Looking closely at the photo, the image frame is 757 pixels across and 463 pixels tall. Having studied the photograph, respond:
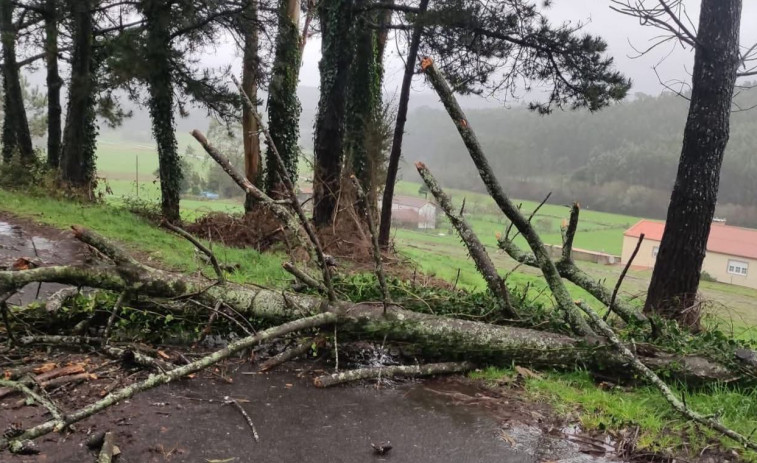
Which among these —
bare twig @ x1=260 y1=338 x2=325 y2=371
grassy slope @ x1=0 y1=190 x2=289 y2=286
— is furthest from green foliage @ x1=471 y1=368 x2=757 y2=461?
grassy slope @ x1=0 y1=190 x2=289 y2=286

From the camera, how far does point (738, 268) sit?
2864 cm

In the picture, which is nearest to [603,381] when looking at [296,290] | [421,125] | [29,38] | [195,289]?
[296,290]

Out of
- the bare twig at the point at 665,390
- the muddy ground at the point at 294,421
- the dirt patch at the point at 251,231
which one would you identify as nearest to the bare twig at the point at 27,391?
the muddy ground at the point at 294,421

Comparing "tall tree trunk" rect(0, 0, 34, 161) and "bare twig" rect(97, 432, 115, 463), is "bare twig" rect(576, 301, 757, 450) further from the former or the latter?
"tall tree trunk" rect(0, 0, 34, 161)

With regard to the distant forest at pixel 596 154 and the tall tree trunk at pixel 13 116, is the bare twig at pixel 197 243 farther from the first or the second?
the distant forest at pixel 596 154

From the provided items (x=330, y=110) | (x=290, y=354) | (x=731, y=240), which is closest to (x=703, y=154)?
(x=290, y=354)

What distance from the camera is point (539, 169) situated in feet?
210

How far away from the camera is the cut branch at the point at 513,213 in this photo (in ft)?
12.8

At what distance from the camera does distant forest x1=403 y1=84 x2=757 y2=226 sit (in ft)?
142

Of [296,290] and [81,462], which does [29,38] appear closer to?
[296,290]

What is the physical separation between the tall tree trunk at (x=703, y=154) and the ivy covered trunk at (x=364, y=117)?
299 inches

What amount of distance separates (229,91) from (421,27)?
5.54 meters

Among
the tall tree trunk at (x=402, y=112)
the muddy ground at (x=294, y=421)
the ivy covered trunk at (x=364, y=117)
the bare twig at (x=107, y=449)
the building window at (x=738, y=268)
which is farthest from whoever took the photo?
the building window at (x=738, y=268)

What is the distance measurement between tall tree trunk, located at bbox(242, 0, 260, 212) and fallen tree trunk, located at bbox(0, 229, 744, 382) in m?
8.04
